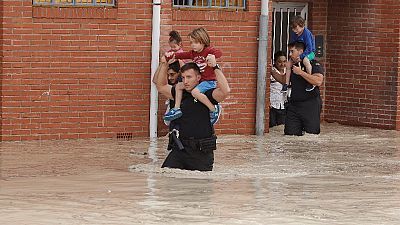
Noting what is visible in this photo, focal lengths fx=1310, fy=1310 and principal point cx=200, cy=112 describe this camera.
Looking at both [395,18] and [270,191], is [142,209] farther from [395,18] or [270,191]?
[395,18]

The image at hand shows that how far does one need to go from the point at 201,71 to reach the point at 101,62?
430 centimetres

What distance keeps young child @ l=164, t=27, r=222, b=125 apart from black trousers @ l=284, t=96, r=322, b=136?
17.4 ft

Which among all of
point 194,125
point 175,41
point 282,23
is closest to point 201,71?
point 194,125

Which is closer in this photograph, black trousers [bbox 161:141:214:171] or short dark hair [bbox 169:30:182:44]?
black trousers [bbox 161:141:214:171]

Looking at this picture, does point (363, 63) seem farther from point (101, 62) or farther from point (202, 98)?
point (202, 98)

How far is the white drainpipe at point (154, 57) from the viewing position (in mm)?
20141

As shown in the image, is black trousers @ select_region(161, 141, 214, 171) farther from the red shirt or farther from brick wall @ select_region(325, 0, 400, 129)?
brick wall @ select_region(325, 0, 400, 129)

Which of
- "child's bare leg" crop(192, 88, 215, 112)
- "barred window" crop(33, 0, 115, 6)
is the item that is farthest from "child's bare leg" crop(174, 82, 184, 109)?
"barred window" crop(33, 0, 115, 6)

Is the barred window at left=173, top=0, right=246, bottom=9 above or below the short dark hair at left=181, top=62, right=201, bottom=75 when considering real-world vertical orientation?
above

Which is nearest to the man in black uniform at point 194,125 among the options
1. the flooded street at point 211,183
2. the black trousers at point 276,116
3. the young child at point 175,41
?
the flooded street at point 211,183

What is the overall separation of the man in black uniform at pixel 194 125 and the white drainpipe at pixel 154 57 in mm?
4801

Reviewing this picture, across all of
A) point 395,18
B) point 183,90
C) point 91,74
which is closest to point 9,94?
point 91,74

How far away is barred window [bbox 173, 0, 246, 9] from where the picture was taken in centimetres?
2072

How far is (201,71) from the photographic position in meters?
15.8
